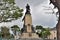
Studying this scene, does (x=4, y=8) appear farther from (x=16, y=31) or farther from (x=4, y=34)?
(x=16, y=31)

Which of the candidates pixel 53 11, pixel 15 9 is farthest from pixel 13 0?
pixel 53 11

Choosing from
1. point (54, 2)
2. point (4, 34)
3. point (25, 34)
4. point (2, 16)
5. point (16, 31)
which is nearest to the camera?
point (54, 2)

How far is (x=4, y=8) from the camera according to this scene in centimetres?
4462

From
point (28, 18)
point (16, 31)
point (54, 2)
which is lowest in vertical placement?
point (16, 31)

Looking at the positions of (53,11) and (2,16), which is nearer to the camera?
(53,11)

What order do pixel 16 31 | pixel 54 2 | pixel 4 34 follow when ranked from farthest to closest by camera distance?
pixel 16 31
pixel 4 34
pixel 54 2

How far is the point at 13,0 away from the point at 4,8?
9.02ft

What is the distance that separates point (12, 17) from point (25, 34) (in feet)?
35.2

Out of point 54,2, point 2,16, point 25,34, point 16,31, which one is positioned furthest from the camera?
point 16,31

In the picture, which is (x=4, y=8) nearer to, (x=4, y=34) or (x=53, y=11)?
(x=4, y=34)

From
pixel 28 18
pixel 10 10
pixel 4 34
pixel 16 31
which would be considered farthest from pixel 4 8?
pixel 16 31

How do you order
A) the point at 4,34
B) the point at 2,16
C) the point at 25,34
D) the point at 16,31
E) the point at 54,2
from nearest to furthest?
the point at 54,2, the point at 2,16, the point at 25,34, the point at 4,34, the point at 16,31

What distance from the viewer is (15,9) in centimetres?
4619

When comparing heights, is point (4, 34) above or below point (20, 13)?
below
